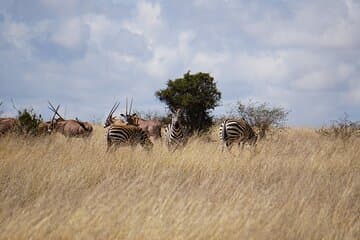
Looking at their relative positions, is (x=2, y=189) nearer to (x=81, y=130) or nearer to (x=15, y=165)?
(x=15, y=165)

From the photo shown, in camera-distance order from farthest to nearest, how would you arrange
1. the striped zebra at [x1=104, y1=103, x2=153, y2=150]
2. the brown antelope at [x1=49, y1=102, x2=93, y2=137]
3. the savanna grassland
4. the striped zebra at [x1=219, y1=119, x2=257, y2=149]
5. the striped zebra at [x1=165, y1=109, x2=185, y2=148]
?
the brown antelope at [x1=49, y1=102, x2=93, y2=137], the striped zebra at [x1=219, y1=119, x2=257, y2=149], the striped zebra at [x1=165, y1=109, x2=185, y2=148], the striped zebra at [x1=104, y1=103, x2=153, y2=150], the savanna grassland

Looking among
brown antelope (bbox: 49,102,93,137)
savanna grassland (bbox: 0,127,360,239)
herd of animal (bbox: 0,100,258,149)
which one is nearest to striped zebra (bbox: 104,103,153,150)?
herd of animal (bbox: 0,100,258,149)

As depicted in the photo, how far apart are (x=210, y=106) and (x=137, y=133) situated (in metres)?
11.4

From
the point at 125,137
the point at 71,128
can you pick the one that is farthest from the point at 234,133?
the point at 71,128

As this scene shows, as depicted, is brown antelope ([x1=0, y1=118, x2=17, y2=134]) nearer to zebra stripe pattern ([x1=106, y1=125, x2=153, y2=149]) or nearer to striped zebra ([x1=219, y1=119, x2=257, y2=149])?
zebra stripe pattern ([x1=106, y1=125, x2=153, y2=149])

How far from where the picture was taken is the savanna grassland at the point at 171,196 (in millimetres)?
6008

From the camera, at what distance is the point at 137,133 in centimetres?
1549

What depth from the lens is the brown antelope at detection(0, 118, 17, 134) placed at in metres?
17.1

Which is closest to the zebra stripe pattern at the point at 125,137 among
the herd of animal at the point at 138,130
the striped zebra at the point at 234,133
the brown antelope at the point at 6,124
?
the herd of animal at the point at 138,130

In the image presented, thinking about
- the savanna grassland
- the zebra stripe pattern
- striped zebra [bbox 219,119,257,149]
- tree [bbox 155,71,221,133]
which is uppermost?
tree [bbox 155,71,221,133]

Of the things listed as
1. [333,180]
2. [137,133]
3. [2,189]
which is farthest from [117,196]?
[137,133]

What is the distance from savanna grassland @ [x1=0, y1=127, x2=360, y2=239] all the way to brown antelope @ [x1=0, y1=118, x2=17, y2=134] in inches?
209

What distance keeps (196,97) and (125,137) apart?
11535 mm

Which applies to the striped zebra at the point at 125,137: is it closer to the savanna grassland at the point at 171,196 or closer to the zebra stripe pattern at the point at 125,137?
the zebra stripe pattern at the point at 125,137
